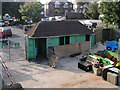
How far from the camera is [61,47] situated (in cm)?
1912

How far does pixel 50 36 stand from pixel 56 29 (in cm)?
156

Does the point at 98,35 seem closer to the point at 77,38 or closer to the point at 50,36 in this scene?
the point at 77,38

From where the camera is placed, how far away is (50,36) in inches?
730

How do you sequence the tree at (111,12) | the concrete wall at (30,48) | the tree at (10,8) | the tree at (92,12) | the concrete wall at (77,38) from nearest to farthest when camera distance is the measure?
the concrete wall at (30,48), the concrete wall at (77,38), the tree at (111,12), the tree at (10,8), the tree at (92,12)

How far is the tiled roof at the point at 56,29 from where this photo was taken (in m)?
18.5

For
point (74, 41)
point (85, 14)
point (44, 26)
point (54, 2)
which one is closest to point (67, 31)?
point (74, 41)

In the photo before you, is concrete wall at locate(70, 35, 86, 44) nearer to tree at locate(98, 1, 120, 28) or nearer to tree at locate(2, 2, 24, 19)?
tree at locate(98, 1, 120, 28)

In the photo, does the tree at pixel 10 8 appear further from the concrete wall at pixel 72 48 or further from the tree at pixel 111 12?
the concrete wall at pixel 72 48

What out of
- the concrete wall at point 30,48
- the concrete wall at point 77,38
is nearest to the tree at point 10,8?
the concrete wall at point 30,48

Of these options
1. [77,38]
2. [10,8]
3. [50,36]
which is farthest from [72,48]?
[10,8]

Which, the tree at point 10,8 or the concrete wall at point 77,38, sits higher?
the tree at point 10,8

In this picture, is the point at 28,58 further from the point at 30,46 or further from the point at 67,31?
the point at 67,31

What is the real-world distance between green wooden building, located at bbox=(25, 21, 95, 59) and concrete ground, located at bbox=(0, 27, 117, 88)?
1.63 metres

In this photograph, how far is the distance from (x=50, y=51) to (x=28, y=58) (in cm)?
273
